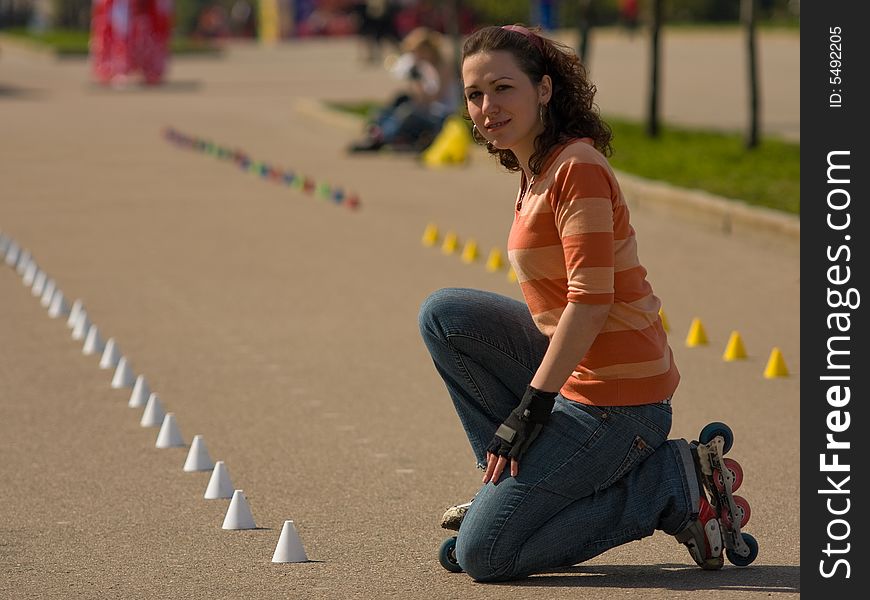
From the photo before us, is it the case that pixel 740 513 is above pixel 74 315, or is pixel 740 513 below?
above

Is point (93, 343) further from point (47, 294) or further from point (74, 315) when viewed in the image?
point (47, 294)

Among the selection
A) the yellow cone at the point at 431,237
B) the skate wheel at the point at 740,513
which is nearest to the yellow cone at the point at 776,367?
the skate wheel at the point at 740,513

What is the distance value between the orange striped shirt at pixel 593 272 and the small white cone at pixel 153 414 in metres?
2.70

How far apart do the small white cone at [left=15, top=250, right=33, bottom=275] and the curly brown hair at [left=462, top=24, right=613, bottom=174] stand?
24.1 feet

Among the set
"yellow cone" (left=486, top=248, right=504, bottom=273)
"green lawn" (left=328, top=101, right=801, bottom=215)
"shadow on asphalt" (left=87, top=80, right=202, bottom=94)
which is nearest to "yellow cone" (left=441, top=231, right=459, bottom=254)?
"yellow cone" (left=486, top=248, right=504, bottom=273)

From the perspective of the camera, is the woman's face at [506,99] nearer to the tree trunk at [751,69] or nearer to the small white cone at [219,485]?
the small white cone at [219,485]

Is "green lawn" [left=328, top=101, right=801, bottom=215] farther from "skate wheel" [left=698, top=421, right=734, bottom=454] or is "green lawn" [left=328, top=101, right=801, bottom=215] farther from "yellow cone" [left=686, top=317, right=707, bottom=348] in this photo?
"skate wheel" [left=698, top=421, right=734, bottom=454]

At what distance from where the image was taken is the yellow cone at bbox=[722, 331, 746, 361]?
8.66 meters

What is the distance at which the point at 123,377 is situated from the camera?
8.11m

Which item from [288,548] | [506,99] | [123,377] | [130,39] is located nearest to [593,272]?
[506,99]

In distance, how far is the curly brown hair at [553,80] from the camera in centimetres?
491

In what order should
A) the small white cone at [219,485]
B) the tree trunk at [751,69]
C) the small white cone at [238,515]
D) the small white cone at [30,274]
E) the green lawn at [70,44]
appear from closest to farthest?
the small white cone at [238,515]
the small white cone at [219,485]
the small white cone at [30,274]
the tree trunk at [751,69]
the green lawn at [70,44]

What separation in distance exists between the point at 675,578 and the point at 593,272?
93 cm
